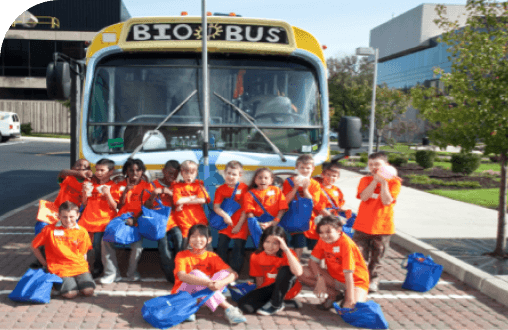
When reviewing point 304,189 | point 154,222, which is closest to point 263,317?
point 304,189

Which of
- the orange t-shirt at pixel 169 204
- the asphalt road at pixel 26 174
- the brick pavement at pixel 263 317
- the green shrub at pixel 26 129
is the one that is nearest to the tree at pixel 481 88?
the brick pavement at pixel 263 317

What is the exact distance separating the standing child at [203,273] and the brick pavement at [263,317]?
0.13m

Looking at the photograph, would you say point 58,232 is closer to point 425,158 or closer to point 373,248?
point 373,248

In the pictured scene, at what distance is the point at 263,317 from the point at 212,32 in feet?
11.3

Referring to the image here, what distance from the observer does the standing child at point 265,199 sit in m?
5.04

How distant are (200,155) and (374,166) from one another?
1.97 metres

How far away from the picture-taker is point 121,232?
5121mm

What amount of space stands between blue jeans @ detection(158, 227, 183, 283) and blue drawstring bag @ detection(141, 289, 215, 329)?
3.09 feet

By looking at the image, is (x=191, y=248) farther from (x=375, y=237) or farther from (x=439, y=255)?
(x=439, y=255)

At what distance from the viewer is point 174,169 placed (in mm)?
5273

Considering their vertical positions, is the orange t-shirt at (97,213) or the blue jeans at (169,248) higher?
the orange t-shirt at (97,213)

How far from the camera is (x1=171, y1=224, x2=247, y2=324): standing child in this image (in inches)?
170

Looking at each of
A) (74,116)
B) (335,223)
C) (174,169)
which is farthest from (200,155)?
(74,116)

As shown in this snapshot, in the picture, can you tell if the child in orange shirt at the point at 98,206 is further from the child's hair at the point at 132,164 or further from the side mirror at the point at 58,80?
the side mirror at the point at 58,80
